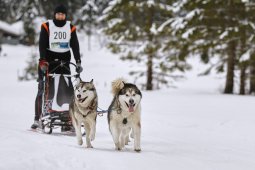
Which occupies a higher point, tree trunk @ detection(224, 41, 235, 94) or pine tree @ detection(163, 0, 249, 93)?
pine tree @ detection(163, 0, 249, 93)

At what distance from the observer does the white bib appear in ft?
25.5

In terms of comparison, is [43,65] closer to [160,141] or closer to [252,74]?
[160,141]

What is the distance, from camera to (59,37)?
7816 mm

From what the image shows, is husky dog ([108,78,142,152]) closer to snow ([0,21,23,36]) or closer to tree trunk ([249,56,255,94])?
tree trunk ([249,56,255,94])

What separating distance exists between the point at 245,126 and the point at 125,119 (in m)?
5.50

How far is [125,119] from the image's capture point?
618 centimetres

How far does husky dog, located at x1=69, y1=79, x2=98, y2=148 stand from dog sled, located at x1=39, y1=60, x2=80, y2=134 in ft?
3.97

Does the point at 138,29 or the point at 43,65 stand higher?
the point at 138,29

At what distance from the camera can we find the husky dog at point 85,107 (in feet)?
20.7

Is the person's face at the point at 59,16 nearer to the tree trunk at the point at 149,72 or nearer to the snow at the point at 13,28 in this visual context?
the tree trunk at the point at 149,72

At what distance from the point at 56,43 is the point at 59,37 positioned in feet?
0.41

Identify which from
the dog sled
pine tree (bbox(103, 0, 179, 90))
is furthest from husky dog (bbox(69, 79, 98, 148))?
pine tree (bbox(103, 0, 179, 90))

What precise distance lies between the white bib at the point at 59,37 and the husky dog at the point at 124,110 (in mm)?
1991

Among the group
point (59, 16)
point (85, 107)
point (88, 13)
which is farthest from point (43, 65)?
point (88, 13)
